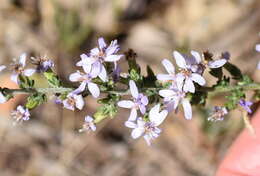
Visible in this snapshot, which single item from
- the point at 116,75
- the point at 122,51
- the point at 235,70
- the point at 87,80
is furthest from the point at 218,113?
the point at 122,51

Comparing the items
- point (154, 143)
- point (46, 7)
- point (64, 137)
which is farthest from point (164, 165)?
point (46, 7)

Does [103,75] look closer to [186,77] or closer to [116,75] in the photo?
[116,75]

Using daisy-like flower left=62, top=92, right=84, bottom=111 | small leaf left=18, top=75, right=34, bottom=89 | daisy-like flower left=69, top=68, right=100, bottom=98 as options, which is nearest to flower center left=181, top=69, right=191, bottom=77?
daisy-like flower left=69, top=68, right=100, bottom=98

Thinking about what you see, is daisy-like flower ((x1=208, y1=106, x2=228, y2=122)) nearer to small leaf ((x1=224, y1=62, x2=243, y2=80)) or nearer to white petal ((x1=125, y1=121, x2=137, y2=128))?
small leaf ((x1=224, y1=62, x2=243, y2=80))

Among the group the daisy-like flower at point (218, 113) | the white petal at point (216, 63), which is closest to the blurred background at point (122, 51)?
the daisy-like flower at point (218, 113)

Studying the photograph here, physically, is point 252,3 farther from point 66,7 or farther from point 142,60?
point 66,7

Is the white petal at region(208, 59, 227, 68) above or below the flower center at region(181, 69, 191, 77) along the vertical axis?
above

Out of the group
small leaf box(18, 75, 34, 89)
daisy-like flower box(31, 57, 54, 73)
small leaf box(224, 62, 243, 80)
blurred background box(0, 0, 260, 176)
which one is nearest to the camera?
small leaf box(18, 75, 34, 89)

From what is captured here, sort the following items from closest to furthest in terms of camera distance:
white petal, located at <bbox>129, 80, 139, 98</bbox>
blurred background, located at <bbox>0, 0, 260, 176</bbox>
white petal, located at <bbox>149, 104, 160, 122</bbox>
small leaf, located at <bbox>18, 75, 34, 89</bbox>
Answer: white petal, located at <bbox>129, 80, 139, 98</bbox>, white petal, located at <bbox>149, 104, 160, 122</bbox>, small leaf, located at <bbox>18, 75, 34, 89</bbox>, blurred background, located at <bbox>0, 0, 260, 176</bbox>

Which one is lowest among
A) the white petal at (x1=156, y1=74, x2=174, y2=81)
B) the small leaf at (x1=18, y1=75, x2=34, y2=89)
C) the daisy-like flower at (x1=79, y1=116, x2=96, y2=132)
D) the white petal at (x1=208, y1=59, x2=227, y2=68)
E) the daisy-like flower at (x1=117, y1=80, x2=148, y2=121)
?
the daisy-like flower at (x1=79, y1=116, x2=96, y2=132)
